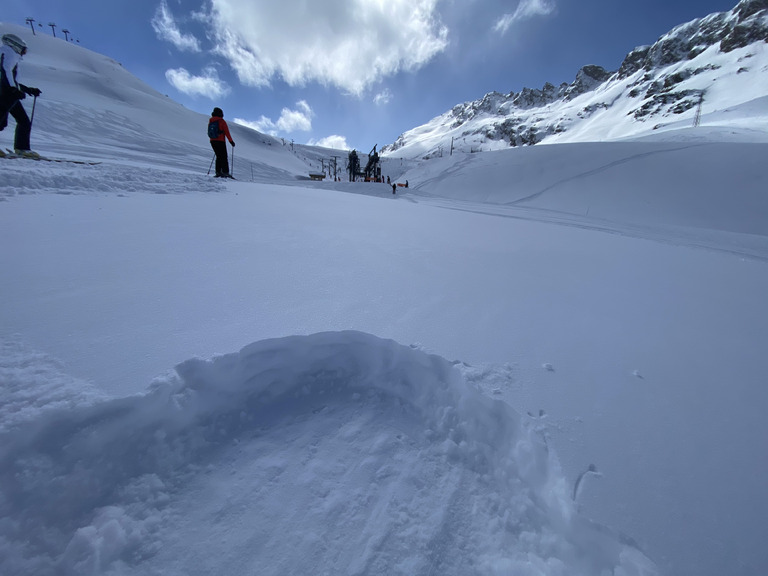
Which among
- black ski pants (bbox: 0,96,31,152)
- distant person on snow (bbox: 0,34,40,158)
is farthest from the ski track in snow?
black ski pants (bbox: 0,96,31,152)

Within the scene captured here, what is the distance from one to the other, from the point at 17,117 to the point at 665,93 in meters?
70.8

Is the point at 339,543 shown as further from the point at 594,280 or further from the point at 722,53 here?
the point at 722,53

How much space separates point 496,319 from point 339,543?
1420mm

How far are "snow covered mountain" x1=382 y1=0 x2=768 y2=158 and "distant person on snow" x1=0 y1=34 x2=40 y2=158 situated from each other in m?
24.7

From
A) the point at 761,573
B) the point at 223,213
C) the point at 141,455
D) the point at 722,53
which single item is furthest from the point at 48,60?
the point at 722,53

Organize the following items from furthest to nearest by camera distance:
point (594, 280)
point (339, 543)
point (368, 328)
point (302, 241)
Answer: point (302, 241)
point (594, 280)
point (368, 328)
point (339, 543)

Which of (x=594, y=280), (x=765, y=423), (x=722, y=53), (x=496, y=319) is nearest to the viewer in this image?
(x=765, y=423)

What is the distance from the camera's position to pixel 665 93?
154 feet

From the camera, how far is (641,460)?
3.61 feet

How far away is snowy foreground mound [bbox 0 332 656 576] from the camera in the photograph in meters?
0.88

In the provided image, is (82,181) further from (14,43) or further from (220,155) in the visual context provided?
(220,155)

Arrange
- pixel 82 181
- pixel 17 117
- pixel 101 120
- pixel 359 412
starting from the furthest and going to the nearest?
pixel 101 120
pixel 17 117
pixel 82 181
pixel 359 412

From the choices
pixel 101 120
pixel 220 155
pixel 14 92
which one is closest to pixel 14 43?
pixel 14 92

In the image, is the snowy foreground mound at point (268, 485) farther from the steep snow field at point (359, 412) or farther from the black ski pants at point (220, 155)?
the black ski pants at point (220, 155)
